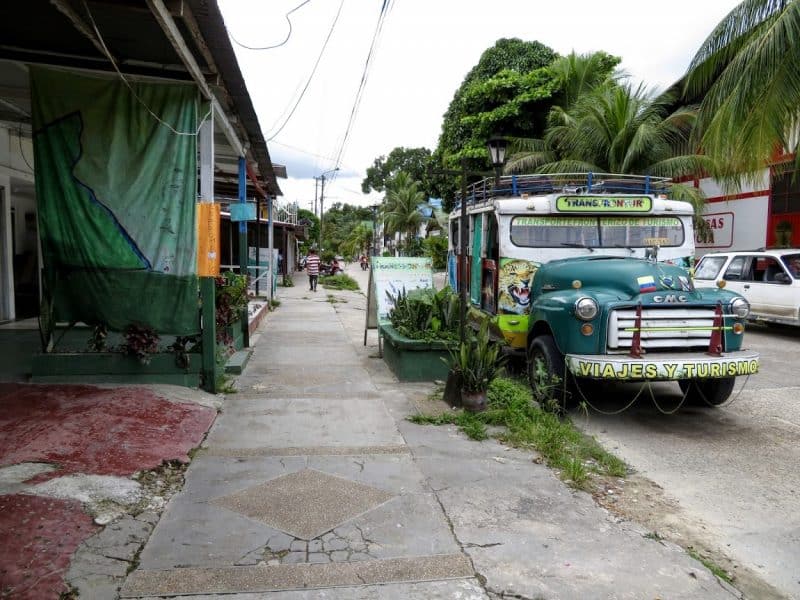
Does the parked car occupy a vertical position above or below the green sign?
below

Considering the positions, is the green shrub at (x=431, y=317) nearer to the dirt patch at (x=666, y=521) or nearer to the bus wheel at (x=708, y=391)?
the bus wheel at (x=708, y=391)

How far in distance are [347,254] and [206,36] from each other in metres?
64.9

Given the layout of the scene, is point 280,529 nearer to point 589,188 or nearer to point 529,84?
point 589,188

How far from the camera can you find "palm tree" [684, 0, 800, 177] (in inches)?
337

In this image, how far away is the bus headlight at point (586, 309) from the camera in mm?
6035

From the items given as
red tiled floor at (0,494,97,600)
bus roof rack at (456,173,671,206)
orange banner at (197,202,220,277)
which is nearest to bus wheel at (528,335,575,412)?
bus roof rack at (456,173,671,206)

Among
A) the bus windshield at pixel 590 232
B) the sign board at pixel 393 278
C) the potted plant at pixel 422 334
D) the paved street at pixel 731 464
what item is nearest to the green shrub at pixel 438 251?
the sign board at pixel 393 278

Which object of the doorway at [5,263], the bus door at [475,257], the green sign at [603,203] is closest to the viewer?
the green sign at [603,203]

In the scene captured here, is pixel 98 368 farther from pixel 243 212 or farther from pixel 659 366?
pixel 659 366

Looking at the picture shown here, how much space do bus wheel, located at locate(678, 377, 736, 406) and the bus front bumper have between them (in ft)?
2.88

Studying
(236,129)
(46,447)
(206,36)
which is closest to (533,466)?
(46,447)

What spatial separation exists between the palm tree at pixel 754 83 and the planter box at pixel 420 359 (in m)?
5.57

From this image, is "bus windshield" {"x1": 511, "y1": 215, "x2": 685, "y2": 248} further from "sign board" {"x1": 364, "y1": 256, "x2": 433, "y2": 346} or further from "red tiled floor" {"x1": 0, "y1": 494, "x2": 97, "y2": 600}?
"red tiled floor" {"x1": 0, "y1": 494, "x2": 97, "y2": 600}

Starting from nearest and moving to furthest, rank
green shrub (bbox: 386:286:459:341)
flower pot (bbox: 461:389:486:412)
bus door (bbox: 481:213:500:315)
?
flower pot (bbox: 461:389:486:412) → bus door (bbox: 481:213:500:315) → green shrub (bbox: 386:286:459:341)
